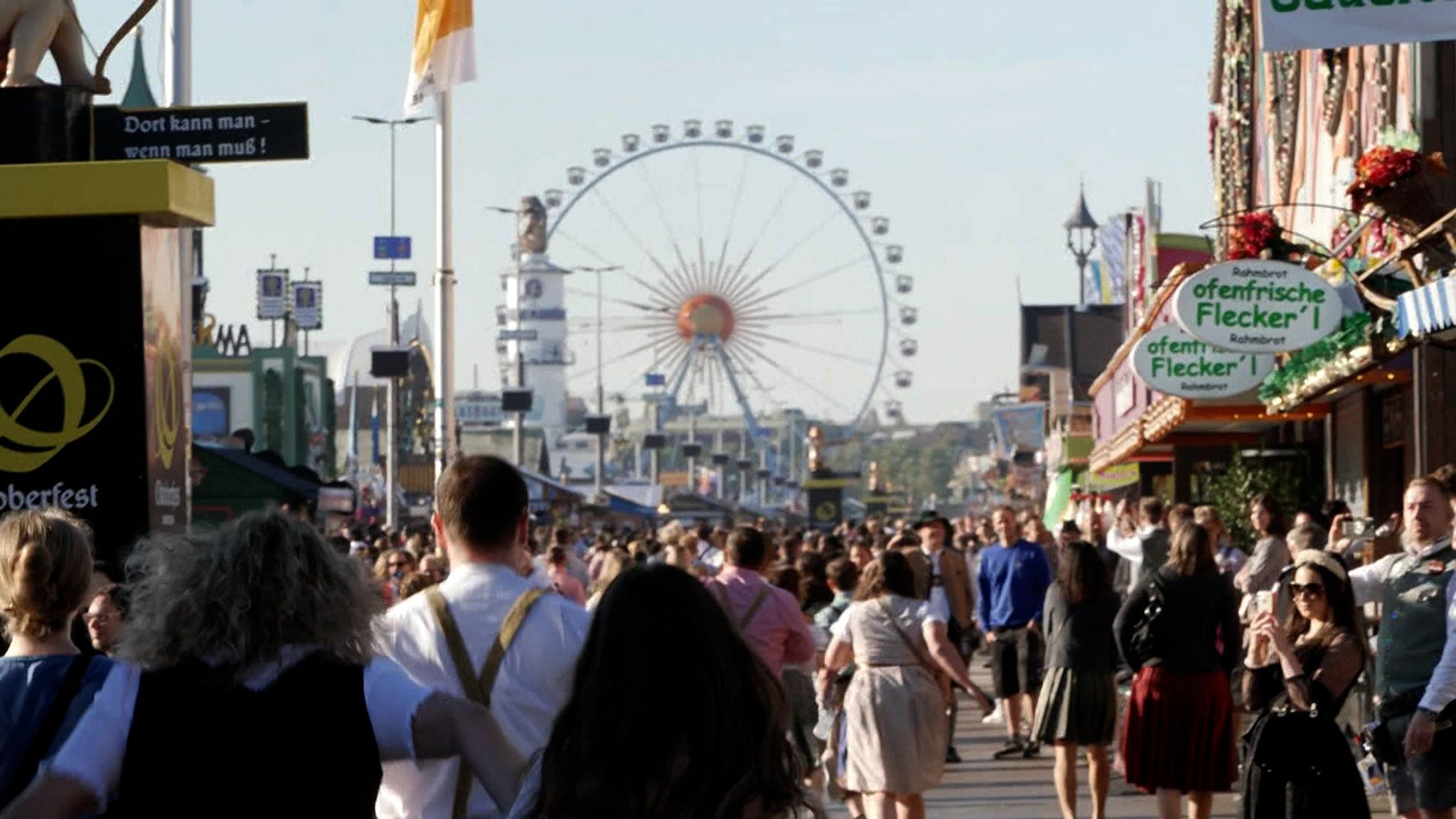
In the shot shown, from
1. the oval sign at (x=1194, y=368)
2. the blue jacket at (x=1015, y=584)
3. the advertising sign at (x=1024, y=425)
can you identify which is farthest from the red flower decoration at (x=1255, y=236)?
the advertising sign at (x=1024, y=425)

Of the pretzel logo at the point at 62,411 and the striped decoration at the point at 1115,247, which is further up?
the striped decoration at the point at 1115,247

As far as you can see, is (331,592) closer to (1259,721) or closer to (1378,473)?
(1259,721)

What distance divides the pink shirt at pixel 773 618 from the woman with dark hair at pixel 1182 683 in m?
1.55

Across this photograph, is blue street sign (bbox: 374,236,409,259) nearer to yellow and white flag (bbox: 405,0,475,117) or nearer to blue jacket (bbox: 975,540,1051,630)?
yellow and white flag (bbox: 405,0,475,117)

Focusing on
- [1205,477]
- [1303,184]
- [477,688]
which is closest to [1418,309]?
[477,688]

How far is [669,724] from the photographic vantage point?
3.87 metres

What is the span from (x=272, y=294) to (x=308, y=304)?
10.0ft

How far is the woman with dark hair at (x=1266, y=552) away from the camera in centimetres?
1642

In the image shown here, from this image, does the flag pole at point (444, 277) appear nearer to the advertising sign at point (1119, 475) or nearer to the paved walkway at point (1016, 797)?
the paved walkway at point (1016, 797)

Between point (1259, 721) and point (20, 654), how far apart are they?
4.86 m

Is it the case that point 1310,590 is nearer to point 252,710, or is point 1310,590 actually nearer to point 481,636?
point 481,636

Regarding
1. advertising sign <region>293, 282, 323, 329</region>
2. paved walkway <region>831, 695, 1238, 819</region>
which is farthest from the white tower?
paved walkway <region>831, 695, 1238, 819</region>

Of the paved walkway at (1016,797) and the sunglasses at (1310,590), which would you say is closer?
the sunglasses at (1310,590)

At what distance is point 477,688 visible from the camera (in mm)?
5816
